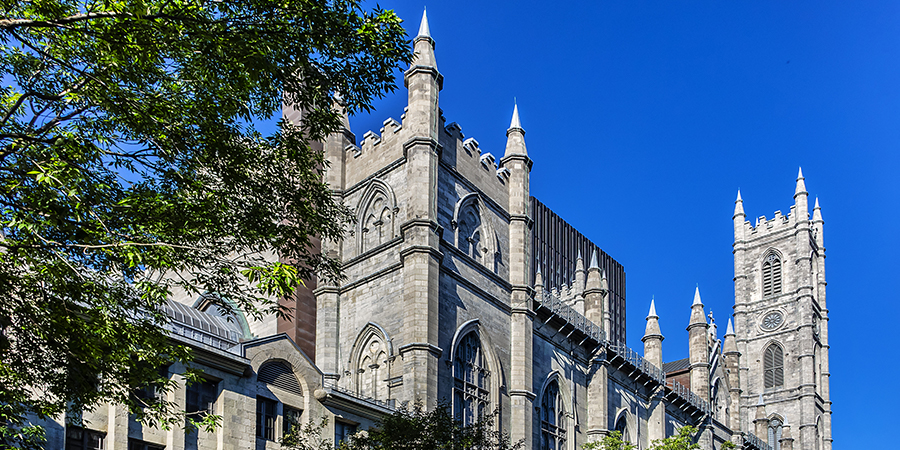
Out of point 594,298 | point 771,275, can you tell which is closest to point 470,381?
point 594,298

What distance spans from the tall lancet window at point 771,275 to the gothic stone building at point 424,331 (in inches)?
2100

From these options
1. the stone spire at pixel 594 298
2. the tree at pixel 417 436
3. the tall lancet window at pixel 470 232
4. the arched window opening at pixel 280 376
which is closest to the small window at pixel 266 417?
the arched window opening at pixel 280 376

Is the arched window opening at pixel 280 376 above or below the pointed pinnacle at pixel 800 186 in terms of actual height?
below

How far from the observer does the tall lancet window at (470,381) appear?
34.1 metres

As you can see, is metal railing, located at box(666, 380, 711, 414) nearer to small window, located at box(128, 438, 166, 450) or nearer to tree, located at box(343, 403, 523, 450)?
tree, located at box(343, 403, 523, 450)

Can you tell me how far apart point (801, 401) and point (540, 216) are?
98.7 ft

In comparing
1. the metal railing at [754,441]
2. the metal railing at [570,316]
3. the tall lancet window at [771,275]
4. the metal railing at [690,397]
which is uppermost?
the tall lancet window at [771,275]

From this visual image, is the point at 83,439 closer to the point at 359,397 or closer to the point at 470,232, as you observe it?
the point at 359,397

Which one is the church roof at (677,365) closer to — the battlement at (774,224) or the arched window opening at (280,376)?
the battlement at (774,224)

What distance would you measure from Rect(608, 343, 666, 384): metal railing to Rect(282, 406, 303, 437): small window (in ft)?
64.6

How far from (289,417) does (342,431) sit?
3.39 m

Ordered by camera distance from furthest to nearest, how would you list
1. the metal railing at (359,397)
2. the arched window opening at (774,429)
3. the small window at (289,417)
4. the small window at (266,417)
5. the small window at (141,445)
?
the arched window opening at (774,429) < the metal railing at (359,397) < the small window at (266,417) < the small window at (289,417) < the small window at (141,445)

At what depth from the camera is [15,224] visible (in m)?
13.3

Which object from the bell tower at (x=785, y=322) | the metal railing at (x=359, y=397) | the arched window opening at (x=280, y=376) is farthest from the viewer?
the bell tower at (x=785, y=322)
